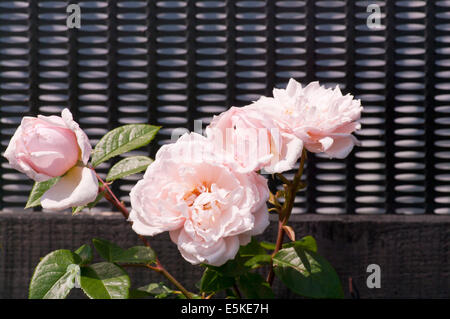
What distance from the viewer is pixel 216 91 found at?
0.99 metres

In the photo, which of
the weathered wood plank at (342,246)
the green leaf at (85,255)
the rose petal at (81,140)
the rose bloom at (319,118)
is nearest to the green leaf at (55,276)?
the green leaf at (85,255)

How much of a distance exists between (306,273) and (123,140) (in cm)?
23

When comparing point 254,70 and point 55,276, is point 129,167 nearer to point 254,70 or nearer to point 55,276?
point 55,276

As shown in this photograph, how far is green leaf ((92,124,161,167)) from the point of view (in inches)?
17.3

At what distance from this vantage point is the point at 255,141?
35 centimetres

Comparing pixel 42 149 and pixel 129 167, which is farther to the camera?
pixel 129 167

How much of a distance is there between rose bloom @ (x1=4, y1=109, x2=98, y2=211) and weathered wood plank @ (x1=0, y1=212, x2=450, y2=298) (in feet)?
2.05

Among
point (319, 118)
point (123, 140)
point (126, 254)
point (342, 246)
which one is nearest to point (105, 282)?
point (126, 254)

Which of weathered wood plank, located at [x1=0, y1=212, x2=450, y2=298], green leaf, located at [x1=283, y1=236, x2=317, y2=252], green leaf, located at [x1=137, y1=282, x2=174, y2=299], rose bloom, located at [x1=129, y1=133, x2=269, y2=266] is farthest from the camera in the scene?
weathered wood plank, located at [x1=0, y1=212, x2=450, y2=298]

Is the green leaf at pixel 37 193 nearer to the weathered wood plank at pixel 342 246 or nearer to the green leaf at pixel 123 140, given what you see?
the green leaf at pixel 123 140

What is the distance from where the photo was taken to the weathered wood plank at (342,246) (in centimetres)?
95

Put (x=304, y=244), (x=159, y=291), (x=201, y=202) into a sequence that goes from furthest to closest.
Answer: (x=159, y=291)
(x=304, y=244)
(x=201, y=202)

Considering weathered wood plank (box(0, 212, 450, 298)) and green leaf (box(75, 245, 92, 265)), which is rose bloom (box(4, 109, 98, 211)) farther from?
weathered wood plank (box(0, 212, 450, 298))

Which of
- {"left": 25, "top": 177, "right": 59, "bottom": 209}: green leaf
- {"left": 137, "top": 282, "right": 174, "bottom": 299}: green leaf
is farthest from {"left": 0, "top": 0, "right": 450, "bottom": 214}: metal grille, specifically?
{"left": 25, "top": 177, "right": 59, "bottom": 209}: green leaf
